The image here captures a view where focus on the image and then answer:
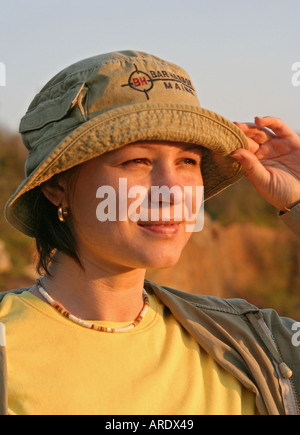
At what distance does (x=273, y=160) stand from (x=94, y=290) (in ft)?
3.01

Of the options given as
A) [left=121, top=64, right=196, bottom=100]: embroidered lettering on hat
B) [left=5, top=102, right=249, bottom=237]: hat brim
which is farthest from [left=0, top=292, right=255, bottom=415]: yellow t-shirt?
[left=121, top=64, right=196, bottom=100]: embroidered lettering on hat

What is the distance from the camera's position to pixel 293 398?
7.14ft

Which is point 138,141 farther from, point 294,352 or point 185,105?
point 294,352

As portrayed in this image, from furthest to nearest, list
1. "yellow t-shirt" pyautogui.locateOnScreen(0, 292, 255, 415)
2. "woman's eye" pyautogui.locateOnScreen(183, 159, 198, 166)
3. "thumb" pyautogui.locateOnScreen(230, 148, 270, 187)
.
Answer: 1. "thumb" pyautogui.locateOnScreen(230, 148, 270, 187)
2. "woman's eye" pyautogui.locateOnScreen(183, 159, 198, 166)
3. "yellow t-shirt" pyautogui.locateOnScreen(0, 292, 255, 415)

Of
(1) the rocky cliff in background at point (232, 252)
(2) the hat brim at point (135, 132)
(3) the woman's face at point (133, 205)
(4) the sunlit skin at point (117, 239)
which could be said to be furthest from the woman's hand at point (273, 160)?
(1) the rocky cliff in background at point (232, 252)

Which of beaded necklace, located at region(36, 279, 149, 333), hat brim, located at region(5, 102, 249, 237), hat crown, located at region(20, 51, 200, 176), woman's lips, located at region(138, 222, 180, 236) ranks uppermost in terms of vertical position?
hat crown, located at region(20, 51, 200, 176)

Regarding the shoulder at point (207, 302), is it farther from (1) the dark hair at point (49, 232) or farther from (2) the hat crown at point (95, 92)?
(2) the hat crown at point (95, 92)

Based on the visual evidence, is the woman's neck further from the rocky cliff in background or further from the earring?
the rocky cliff in background

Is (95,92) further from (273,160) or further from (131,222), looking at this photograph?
(273,160)

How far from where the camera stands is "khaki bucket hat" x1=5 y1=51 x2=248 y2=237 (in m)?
2.01

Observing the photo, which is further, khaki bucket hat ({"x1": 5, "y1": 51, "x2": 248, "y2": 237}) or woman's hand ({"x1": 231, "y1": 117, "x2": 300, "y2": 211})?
woman's hand ({"x1": 231, "y1": 117, "x2": 300, "y2": 211})

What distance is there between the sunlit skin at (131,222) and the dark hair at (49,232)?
4 cm

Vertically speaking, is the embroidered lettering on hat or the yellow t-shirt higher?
the embroidered lettering on hat

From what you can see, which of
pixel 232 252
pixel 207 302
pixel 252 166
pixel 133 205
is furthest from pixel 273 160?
pixel 232 252
